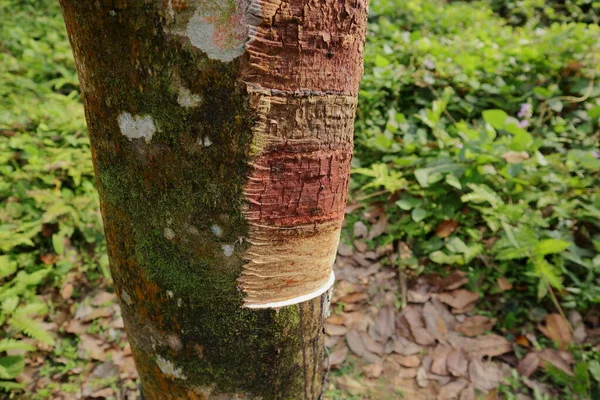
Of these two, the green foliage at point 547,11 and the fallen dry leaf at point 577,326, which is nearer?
the fallen dry leaf at point 577,326

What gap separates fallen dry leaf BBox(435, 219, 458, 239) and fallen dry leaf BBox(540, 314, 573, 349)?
2.37 ft

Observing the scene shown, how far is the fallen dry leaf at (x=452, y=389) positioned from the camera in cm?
200

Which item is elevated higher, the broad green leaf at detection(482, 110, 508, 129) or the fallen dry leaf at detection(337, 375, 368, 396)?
the broad green leaf at detection(482, 110, 508, 129)

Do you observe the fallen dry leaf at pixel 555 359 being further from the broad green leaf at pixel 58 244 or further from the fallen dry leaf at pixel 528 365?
the broad green leaf at pixel 58 244

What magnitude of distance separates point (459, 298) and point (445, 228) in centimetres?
47

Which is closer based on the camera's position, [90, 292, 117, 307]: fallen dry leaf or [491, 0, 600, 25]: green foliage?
[90, 292, 117, 307]: fallen dry leaf

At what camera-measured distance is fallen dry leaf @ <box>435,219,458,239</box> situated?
8.20 feet

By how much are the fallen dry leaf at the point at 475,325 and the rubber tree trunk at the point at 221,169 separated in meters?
1.65

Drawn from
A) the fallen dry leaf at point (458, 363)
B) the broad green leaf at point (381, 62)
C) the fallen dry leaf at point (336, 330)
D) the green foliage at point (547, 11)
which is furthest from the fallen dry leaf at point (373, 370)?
the green foliage at point (547, 11)

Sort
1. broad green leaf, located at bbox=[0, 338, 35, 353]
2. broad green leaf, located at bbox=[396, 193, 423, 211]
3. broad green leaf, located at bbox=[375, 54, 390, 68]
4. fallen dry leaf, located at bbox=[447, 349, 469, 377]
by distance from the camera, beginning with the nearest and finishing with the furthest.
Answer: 1. broad green leaf, located at bbox=[0, 338, 35, 353]
2. fallen dry leaf, located at bbox=[447, 349, 469, 377]
3. broad green leaf, located at bbox=[396, 193, 423, 211]
4. broad green leaf, located at bbox=[375, 54, 390, 68]

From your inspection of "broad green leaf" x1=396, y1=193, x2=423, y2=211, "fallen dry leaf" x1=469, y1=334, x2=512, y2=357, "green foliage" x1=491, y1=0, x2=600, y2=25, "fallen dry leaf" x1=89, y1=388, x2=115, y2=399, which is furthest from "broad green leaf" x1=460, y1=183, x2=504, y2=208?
"green foliage" x1=491, y1=0, x2=600, y2=25

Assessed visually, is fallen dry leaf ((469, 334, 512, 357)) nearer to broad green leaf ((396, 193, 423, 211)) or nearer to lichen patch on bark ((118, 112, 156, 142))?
broad green leaf ((396, 193, 423, 211))

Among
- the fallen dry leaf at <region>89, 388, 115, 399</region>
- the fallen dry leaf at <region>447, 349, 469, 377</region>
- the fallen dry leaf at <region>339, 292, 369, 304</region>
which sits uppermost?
the fallen dry leaf at <region>339, 292, 369, 304</region>

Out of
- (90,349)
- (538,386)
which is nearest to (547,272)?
(538,386)
